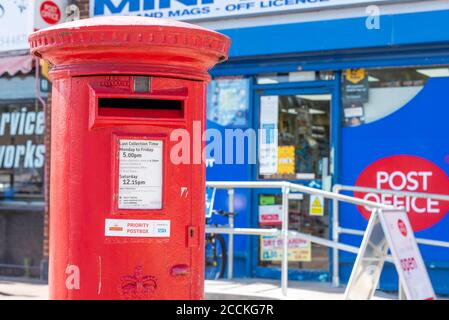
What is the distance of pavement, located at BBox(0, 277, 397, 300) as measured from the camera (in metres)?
7.46

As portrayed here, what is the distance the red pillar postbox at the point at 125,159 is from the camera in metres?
3.62

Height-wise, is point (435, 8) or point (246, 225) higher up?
point (435, 8)

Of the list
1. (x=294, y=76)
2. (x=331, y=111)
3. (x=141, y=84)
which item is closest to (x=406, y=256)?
(x=141, y=84)

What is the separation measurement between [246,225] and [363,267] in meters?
3.53

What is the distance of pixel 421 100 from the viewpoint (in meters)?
8.52

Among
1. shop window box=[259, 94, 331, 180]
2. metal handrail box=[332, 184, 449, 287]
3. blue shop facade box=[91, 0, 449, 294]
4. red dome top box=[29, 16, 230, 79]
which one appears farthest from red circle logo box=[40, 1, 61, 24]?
red dome top box=[29, 16, 230, 79]

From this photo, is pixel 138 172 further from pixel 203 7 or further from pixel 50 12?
pixel 50 12

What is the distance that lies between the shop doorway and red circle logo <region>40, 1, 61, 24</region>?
2.76 meters

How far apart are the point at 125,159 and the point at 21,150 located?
24.2 feet

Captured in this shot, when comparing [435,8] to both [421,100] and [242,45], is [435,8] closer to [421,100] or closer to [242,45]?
[421,100]

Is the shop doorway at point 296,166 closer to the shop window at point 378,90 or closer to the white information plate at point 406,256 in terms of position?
the shop window at point 378,90

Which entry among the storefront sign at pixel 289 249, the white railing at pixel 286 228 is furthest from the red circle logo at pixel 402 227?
the storefront sign at pixel 289 249
